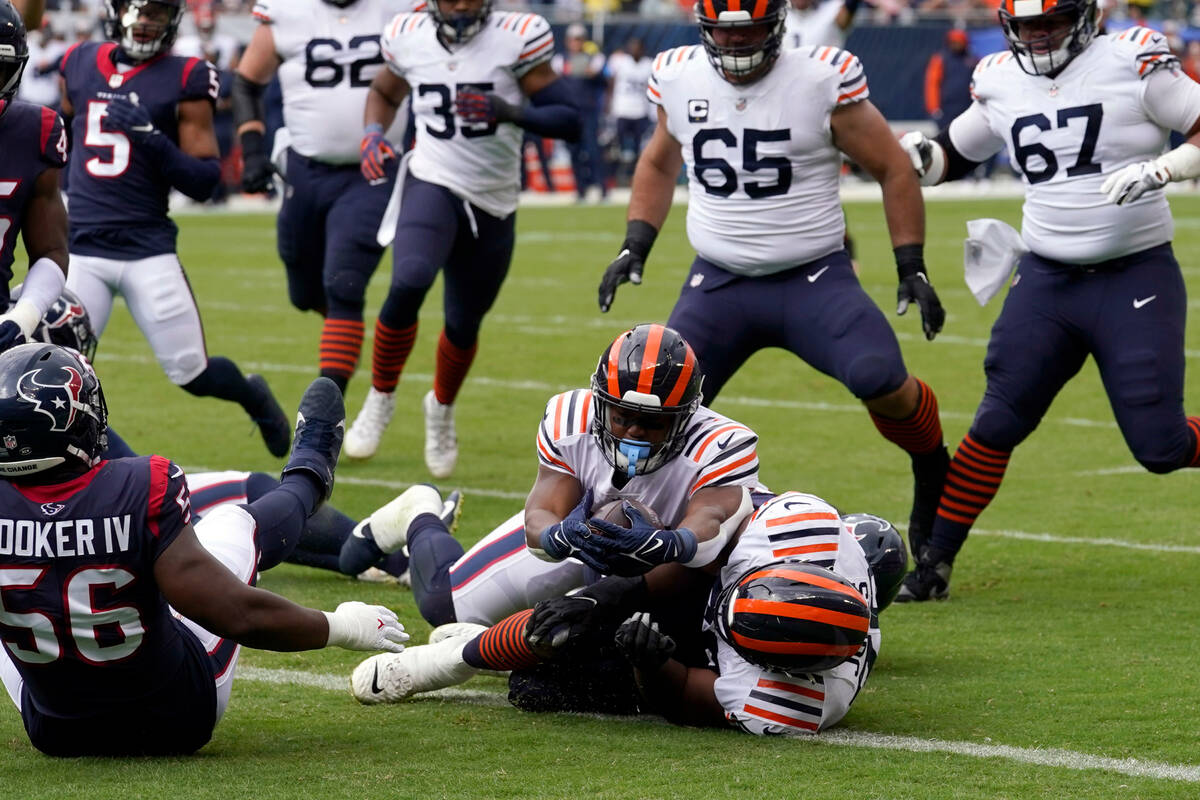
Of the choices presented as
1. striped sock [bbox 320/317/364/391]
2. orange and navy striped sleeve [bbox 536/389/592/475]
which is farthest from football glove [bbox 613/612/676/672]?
striped sock [bbox 320/317/364/391]

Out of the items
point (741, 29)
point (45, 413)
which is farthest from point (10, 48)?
point (741, 29)

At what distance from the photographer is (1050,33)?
5047 mm

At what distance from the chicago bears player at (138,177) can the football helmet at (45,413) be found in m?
3.07

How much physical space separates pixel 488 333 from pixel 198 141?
4.82 m

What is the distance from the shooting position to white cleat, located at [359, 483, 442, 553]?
4.80 meters

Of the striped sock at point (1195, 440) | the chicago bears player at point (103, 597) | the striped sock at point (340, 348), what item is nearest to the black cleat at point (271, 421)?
the striped sock at point (340, 348)

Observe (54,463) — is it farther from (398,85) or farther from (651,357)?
(398,85)

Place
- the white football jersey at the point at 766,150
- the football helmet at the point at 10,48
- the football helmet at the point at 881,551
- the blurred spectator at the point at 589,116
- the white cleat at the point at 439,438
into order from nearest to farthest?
the football helmet at the point at 881,551 → the football helmet at the point at 10,48 → the white football jersey at the point at 766,150 → the white cleat at the point at 439,438 → the blurred spectator at the point at 589,116

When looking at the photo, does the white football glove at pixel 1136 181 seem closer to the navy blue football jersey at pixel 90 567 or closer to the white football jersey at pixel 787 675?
the white football jersey at pixel 787 675

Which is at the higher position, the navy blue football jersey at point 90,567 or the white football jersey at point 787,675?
the navy blue football jersey at point 90,567

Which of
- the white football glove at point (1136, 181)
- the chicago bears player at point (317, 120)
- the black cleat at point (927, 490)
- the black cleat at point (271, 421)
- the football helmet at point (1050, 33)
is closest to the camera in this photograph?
the white football glove at point (1136, 181)

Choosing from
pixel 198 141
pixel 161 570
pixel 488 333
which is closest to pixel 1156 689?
pixel 161 570

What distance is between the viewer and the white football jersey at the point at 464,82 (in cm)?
691

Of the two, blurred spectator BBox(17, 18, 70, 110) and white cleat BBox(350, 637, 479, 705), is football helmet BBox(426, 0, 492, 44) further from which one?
blurred spectator BBox(17, 18, 70, 110)
